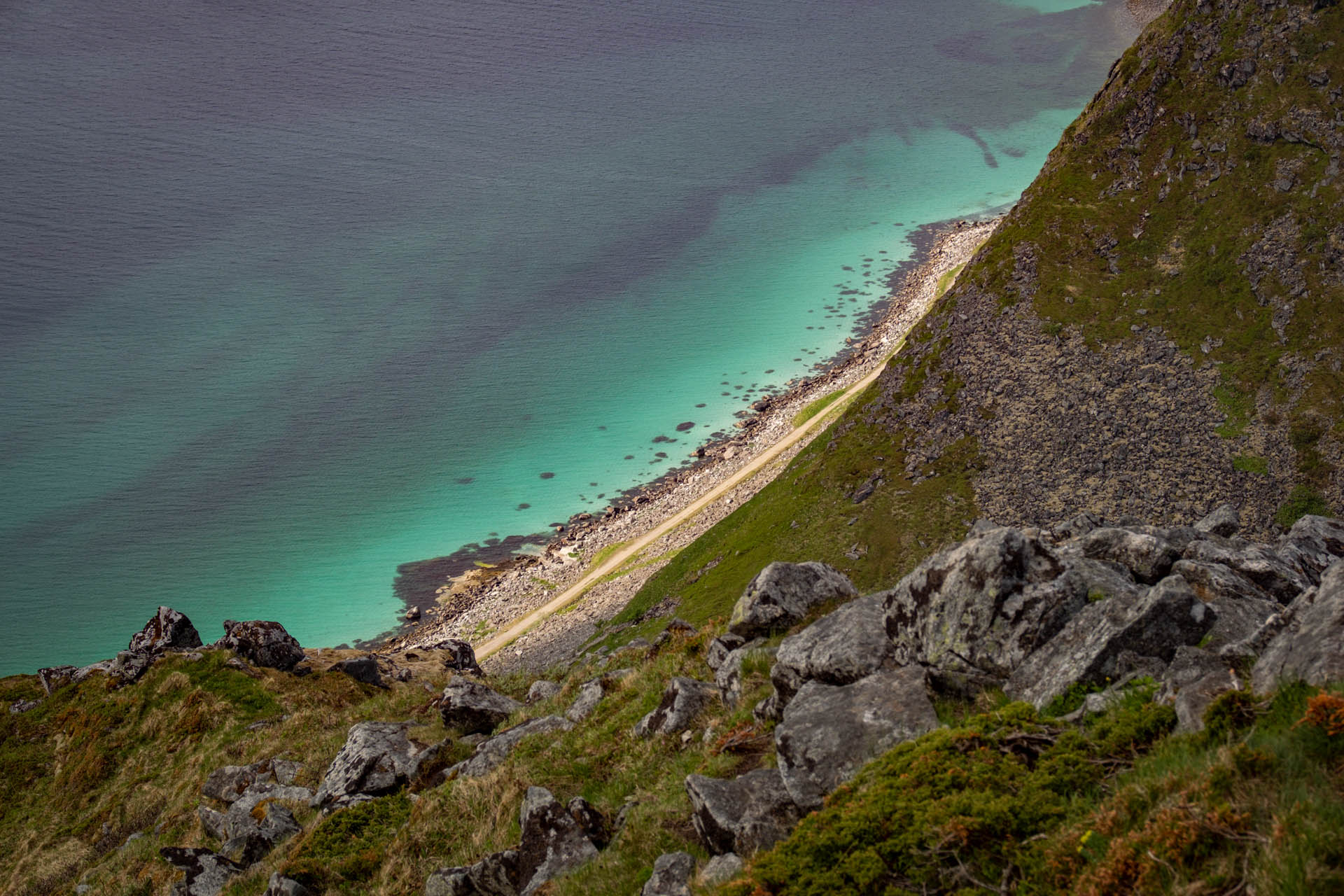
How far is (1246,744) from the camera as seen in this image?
10352 mm

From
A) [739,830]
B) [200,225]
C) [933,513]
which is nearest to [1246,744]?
[739,830]

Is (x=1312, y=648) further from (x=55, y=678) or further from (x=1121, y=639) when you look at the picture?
(x=55, y=678)

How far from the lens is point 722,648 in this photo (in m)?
25.3

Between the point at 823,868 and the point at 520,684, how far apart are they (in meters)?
30.2

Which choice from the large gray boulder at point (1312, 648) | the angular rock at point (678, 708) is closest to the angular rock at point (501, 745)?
the angular rock at point (678, 708)

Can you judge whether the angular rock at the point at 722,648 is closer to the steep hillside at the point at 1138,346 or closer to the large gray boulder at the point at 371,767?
the large gray boulder at the point at 371,767

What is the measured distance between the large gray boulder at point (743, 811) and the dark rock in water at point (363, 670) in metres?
Answer: 35.5

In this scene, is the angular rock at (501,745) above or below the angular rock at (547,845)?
above

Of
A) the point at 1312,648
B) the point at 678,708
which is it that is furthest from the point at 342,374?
the point at 1312,648

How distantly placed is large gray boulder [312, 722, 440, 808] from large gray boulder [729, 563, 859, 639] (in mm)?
11378

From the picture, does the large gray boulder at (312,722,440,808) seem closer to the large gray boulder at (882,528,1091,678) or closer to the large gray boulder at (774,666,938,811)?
the large gray boulder at (774,666,938,811)

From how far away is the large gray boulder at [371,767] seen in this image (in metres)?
26.5

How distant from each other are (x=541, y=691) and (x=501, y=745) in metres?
9.84

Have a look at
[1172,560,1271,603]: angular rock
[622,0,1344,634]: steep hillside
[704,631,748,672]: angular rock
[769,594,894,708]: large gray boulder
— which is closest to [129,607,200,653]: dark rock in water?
[622,0,1344,634]: steep hillside
